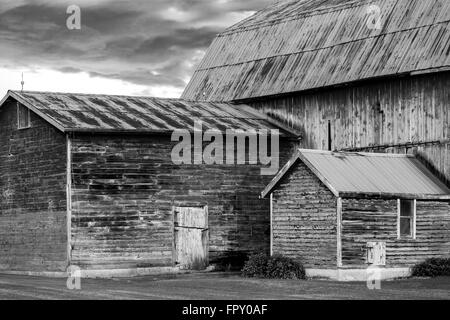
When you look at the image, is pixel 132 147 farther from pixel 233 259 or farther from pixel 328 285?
pixel 328 285

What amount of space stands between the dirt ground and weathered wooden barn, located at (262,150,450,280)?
1.09 meters

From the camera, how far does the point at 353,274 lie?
105ft

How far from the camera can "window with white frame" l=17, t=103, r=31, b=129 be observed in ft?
119

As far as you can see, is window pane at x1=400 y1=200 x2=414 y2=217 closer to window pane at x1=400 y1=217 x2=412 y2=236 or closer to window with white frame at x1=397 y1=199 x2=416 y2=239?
window with white frame at x1=397 y1=199 x2=416 y2=239

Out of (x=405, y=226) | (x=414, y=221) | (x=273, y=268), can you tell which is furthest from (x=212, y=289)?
(x=414, y=221)

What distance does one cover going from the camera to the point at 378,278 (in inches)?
1252

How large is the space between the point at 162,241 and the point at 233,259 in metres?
2.95

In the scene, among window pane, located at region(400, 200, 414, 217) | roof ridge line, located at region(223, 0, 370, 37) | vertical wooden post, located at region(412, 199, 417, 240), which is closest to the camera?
vertical wooden post, located at region(412, 199, 417, 240)

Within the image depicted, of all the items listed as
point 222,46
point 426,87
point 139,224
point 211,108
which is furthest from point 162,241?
point 222,46

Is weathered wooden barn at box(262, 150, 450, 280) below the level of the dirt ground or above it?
above

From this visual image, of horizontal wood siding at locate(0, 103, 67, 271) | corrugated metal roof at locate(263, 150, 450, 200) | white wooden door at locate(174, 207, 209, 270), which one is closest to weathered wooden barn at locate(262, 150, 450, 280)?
corrugated metal roof at locate(263, 150, 450, 200)

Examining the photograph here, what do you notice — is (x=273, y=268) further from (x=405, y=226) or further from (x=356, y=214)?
(x=405, y=226)

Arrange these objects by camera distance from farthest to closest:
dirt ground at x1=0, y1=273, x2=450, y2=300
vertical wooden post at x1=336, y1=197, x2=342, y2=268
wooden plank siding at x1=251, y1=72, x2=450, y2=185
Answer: wooden plank siding at x1=251, y1=72, x2=450, y2=185 < vertical wooden post at x1=336, y1=197, x2=342, y2=268 < dirt ground at x1=0, y1=273, x2=450, y2=300

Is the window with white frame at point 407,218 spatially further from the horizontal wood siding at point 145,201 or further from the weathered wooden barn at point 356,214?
the horizontal wood siding at point 145,201
